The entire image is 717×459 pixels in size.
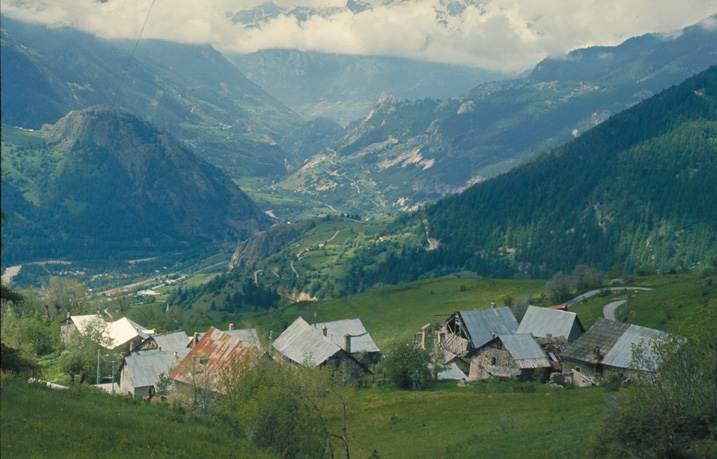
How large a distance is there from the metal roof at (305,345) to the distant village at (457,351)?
0.14 m

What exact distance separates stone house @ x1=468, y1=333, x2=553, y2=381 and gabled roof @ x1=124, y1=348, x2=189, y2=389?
1626 inches

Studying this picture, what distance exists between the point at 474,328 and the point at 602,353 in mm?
29134

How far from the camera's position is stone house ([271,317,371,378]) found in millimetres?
83250

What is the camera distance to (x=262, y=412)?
40.0m

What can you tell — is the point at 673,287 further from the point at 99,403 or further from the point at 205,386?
the point at 99,403

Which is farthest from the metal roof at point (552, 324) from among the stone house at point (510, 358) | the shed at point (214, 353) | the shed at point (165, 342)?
the shed at point (165, 342)

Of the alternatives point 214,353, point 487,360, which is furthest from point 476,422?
point 214,353

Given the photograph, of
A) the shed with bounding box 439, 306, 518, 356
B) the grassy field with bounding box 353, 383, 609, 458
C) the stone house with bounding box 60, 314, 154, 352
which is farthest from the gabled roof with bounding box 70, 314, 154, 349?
the shed with bounding box 439, 306, 518, 356

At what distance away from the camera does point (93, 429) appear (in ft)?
92.1

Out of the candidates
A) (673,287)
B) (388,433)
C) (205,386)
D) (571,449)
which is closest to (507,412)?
(388,433)

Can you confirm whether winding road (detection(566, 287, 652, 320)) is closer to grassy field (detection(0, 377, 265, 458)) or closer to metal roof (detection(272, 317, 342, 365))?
metal roof (detection(272, 317, 342, 365))

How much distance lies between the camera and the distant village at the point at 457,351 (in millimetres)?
72188

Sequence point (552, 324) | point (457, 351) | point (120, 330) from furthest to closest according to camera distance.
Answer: point (120, 330), point (457, 351), point (552, 324)

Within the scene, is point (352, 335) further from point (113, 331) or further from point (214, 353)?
point (113, 331)
